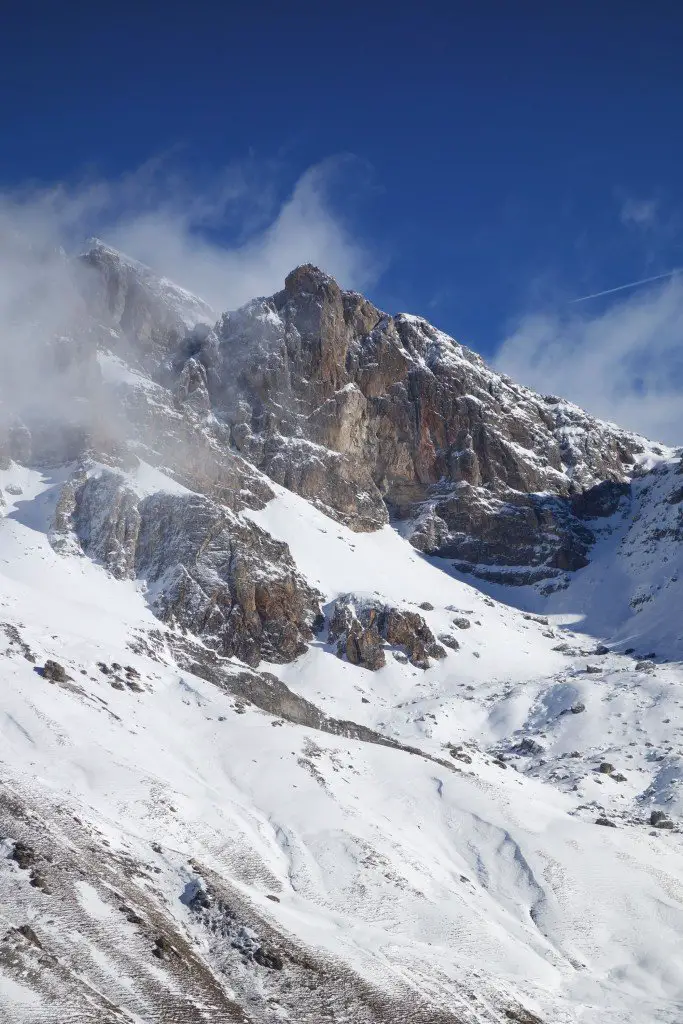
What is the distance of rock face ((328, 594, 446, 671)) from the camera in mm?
125125

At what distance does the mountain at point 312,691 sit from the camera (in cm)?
5122

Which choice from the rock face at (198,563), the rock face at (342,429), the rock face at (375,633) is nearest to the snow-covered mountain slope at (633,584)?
the rock face at (342,429)

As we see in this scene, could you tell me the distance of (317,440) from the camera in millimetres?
180250

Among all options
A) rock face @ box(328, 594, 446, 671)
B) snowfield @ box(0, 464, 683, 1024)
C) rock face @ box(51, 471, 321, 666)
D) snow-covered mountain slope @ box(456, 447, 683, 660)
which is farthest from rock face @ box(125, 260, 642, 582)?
snowfield @ box(0, 464, 683, 1024)

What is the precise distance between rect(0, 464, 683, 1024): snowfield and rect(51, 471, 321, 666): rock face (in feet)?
11.1

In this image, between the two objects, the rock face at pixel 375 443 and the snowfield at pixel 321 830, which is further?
the rock face at pixel 375 443

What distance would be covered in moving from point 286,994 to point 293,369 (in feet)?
493

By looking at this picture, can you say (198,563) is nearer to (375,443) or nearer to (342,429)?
(342,429)

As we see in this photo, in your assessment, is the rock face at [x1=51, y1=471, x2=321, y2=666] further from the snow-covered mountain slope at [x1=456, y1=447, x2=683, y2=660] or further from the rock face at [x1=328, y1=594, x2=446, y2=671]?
the snow-covered mountain slope at [x1=456, y1=447, x2=683, y2=660]

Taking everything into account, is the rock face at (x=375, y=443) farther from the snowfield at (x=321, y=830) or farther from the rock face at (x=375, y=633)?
the snowfield at (x=321, y=830)

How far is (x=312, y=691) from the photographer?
11544 centimetres

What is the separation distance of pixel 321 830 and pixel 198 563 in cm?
5656

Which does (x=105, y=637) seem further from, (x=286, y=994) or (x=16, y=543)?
(x=286, y=994)

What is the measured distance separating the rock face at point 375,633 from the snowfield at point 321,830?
2.74 meters
